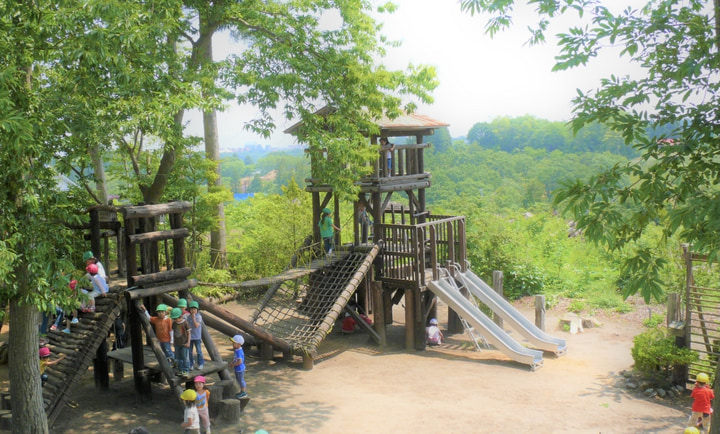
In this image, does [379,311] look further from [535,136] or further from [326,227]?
[535,136]

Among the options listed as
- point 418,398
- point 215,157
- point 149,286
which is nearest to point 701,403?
point 418,398

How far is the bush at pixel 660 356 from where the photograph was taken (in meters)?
10.8

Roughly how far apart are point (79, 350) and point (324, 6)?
26.7ft

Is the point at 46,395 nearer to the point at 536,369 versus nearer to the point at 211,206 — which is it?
the point at 536,369

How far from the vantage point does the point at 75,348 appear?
9.44m

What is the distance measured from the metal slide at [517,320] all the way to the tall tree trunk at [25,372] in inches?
346

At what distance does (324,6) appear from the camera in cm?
1339

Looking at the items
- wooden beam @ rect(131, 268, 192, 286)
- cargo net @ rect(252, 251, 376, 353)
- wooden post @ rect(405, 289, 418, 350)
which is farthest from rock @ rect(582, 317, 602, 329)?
wooden beam @ rect(131, 268, 192, 286)

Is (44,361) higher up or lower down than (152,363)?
higher up

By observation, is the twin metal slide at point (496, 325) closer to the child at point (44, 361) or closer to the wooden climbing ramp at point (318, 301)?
the wooden climbing ramp at point (318, 301)

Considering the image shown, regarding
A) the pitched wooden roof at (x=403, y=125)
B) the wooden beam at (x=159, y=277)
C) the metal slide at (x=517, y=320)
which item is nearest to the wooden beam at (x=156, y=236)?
the wooden beam at (x=159, y=277)

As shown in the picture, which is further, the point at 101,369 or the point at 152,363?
the point at 101,369

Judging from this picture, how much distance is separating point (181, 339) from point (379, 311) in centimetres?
523

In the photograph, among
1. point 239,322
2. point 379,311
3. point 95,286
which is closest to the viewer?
point 95,286
